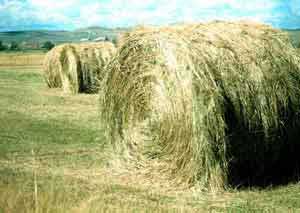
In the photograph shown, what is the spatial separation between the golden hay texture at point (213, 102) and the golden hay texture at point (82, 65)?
13.0 metres

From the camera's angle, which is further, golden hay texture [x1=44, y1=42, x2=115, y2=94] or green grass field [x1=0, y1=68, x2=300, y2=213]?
golden hay texture [x1=44, y1=42, x2=115, y2=94]

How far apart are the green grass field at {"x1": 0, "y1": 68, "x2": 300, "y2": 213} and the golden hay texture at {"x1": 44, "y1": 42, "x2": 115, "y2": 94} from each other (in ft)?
25.4

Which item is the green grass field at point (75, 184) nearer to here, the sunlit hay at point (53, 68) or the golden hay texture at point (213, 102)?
the golden hay texture at point (213, 102)

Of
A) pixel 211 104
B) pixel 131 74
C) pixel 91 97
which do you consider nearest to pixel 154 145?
pixel 131 74

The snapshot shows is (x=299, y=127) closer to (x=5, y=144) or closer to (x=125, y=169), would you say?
(x=125, y=169)

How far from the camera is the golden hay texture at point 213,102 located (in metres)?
8.15

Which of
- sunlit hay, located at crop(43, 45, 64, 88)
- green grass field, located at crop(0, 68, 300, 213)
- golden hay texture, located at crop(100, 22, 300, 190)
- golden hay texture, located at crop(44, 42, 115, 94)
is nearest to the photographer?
green grass field, located at crop(0, 68, 300, 213)

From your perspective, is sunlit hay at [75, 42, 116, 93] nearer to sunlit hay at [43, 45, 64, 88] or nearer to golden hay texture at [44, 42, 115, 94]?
golden hay texture at [44, 42, 115, 94]

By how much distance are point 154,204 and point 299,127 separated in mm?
2774

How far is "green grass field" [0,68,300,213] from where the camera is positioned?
6333 mm

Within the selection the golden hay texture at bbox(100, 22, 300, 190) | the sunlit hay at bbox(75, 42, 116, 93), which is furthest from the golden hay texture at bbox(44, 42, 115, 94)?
the golden hay texture at bbox(100, 22, 300, 190)

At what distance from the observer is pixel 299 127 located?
911 cm

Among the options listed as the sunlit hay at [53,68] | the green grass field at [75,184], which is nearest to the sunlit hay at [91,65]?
the sunlit hay at [53,68]

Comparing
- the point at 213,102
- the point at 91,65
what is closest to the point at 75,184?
the point at 213,102
